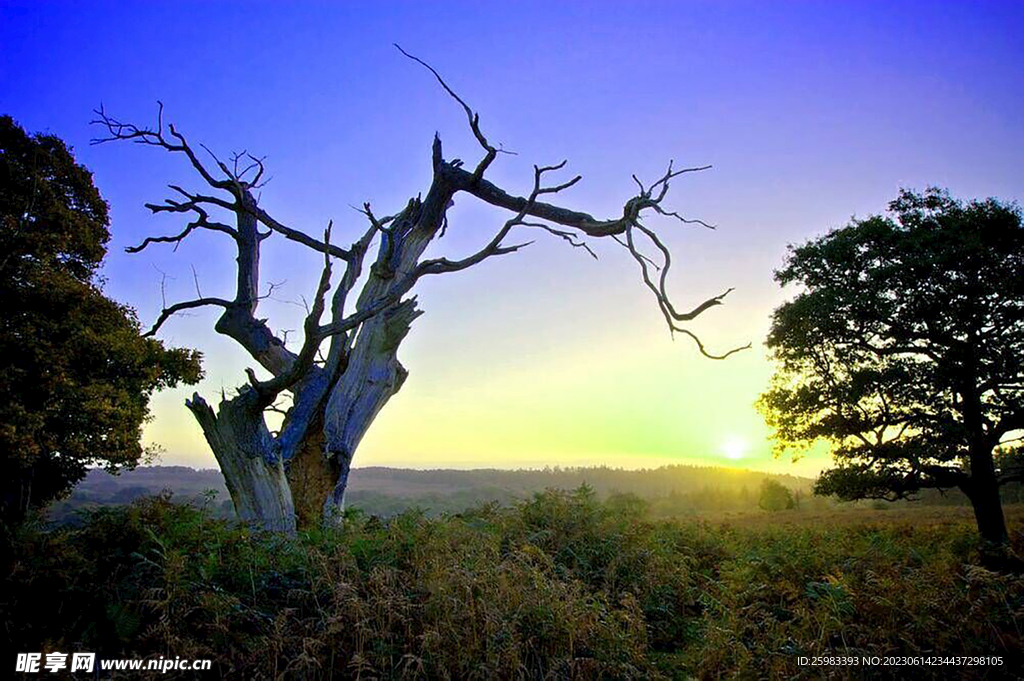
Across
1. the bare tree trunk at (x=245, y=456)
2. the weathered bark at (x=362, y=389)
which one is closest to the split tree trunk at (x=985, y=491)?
the weathered bark at (x=362, y=389)

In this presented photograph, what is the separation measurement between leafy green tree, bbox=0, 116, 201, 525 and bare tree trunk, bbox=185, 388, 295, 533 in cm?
774

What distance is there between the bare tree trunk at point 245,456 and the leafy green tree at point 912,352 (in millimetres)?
12584

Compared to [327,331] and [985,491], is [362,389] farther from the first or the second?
[985,491]

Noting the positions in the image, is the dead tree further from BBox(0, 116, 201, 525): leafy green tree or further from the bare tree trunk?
BBox(0, 116, 201, 525): leafy green tree

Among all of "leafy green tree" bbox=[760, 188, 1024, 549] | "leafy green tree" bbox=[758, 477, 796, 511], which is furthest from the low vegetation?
"leafy green tree" bbox=[758, 477, 796, 511]

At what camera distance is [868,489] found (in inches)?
555

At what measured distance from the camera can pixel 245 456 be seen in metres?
9.02

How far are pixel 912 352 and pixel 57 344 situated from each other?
21195 millimetres

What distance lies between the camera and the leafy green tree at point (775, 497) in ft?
79.4

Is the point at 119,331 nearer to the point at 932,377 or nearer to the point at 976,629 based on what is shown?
the point at 976,629

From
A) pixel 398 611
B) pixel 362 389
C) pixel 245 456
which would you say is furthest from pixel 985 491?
pixel 245 456

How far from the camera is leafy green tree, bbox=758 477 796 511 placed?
24.2 meters

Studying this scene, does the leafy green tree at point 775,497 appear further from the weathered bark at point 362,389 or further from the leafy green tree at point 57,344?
the leafy green tree at point 57,344

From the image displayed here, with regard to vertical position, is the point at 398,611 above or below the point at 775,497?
above
